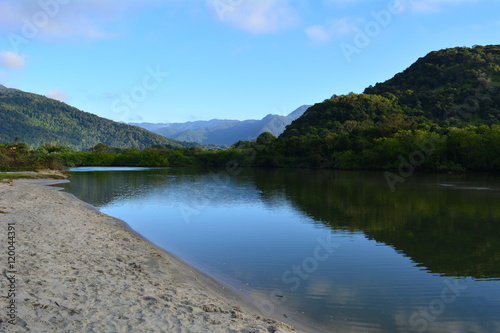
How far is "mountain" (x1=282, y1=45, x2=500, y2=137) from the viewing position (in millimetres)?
112500

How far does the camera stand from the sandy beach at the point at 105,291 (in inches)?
245

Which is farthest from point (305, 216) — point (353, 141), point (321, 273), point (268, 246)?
point (353, 141)

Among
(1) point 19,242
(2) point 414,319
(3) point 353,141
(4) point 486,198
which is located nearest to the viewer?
(2) point 414,319

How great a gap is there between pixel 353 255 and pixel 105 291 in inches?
375

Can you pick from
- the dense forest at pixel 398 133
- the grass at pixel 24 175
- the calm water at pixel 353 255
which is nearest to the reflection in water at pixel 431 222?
the calm water at pixel 353 255

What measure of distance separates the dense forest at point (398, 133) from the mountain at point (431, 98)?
1.10 ft

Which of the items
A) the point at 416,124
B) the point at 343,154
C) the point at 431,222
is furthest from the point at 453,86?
the point at 431,222

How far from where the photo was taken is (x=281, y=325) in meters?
7.04

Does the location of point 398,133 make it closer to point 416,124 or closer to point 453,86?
point 416,124

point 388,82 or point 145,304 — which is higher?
point 388,82

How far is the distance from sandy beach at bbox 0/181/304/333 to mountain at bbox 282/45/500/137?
315 feet

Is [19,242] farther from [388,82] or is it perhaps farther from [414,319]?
[388,82]

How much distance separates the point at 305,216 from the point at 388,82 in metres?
169

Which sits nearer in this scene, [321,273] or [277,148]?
[321,273]
